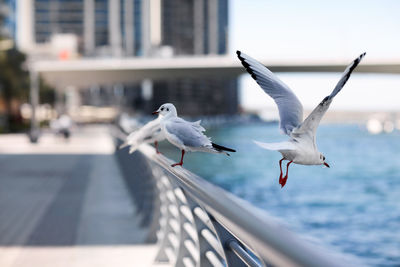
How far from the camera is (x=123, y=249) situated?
278 inches

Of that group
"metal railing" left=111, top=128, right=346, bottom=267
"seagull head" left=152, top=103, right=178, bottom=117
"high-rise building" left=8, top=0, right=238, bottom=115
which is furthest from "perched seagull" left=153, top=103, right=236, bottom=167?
"high-rise building" left=8, top=0, right=238, bottom=115

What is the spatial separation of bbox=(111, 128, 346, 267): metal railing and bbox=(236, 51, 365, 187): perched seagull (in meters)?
0.22

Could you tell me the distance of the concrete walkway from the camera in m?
6.60

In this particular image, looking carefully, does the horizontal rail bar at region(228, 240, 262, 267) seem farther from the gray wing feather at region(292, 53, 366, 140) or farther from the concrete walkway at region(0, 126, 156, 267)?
the concrete walkway at region(0, 126, 156, 267)

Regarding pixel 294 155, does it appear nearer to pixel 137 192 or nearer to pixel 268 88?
pixel 268 88

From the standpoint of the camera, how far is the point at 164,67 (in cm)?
8069

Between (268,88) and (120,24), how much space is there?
164433 millimetres

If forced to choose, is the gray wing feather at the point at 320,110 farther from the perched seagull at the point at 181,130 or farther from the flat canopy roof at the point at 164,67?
the flat canopy roof at the point at 164,67

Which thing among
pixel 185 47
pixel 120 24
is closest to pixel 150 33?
pixel 120 24

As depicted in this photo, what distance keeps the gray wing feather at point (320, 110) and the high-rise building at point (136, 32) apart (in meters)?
150

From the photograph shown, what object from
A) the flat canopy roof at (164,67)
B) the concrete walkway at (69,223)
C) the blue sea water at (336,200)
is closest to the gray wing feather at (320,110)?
the concrete walkway at (69,223)

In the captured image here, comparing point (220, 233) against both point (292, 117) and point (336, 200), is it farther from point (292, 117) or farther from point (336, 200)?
point (336, 200)

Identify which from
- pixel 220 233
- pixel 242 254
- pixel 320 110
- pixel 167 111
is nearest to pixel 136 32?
pixel 167 111

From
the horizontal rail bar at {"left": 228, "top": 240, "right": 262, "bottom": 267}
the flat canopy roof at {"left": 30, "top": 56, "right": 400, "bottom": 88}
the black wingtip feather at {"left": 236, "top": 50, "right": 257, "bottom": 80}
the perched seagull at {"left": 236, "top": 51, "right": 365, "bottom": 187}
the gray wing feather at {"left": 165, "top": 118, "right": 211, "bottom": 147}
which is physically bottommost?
the flat canopy roof at {"left": 30, "top": 56, "right": 400, "bottom": 88}
